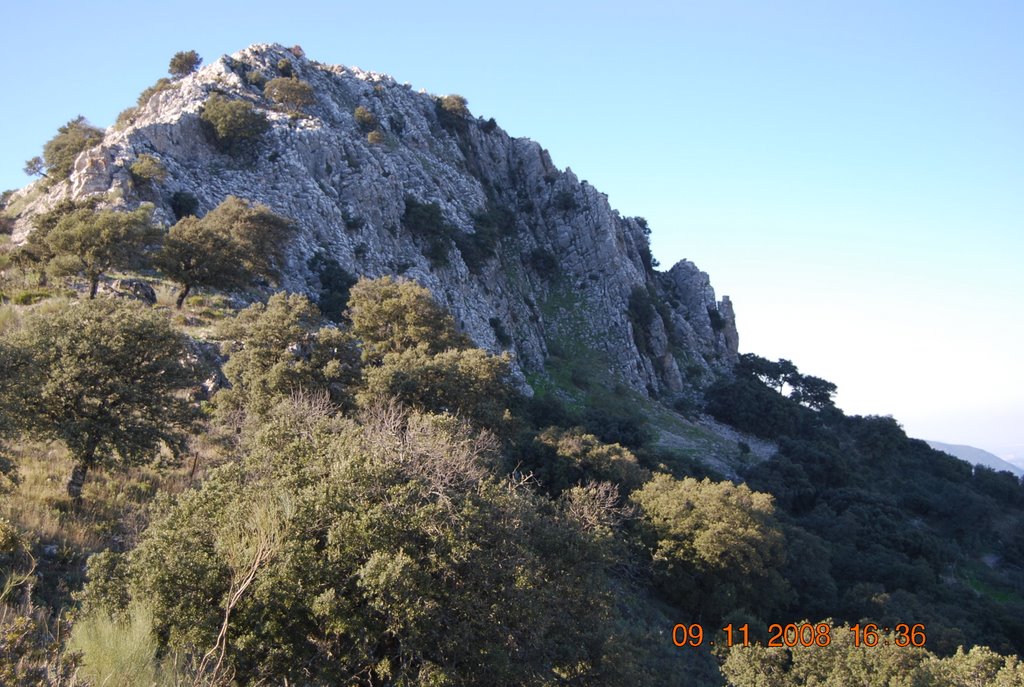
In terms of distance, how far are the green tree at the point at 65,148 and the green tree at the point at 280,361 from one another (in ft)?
87.4

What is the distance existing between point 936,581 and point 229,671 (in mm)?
37326

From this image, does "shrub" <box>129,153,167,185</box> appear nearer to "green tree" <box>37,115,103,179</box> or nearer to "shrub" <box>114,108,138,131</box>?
"green tree" <box>37,115,103,179</box>

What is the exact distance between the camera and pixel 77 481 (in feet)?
54.3

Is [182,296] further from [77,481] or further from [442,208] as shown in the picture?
[442,208]

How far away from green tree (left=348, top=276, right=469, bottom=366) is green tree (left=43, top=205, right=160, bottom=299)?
31.4 feet

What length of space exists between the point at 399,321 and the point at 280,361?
829cm

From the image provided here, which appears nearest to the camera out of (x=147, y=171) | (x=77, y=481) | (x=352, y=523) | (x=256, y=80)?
(x=352, y=523)

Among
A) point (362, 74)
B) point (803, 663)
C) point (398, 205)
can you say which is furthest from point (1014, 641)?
point (362, 74)

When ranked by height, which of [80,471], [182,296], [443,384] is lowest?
[80,471]

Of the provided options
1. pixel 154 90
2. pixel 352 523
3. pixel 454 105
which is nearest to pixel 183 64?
pixel 154 90

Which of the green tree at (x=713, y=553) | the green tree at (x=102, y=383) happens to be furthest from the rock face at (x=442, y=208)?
the green tree at (x=713, y=553)

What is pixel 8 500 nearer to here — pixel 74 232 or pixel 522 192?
pixel 74 232

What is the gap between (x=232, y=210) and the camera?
35.6m
